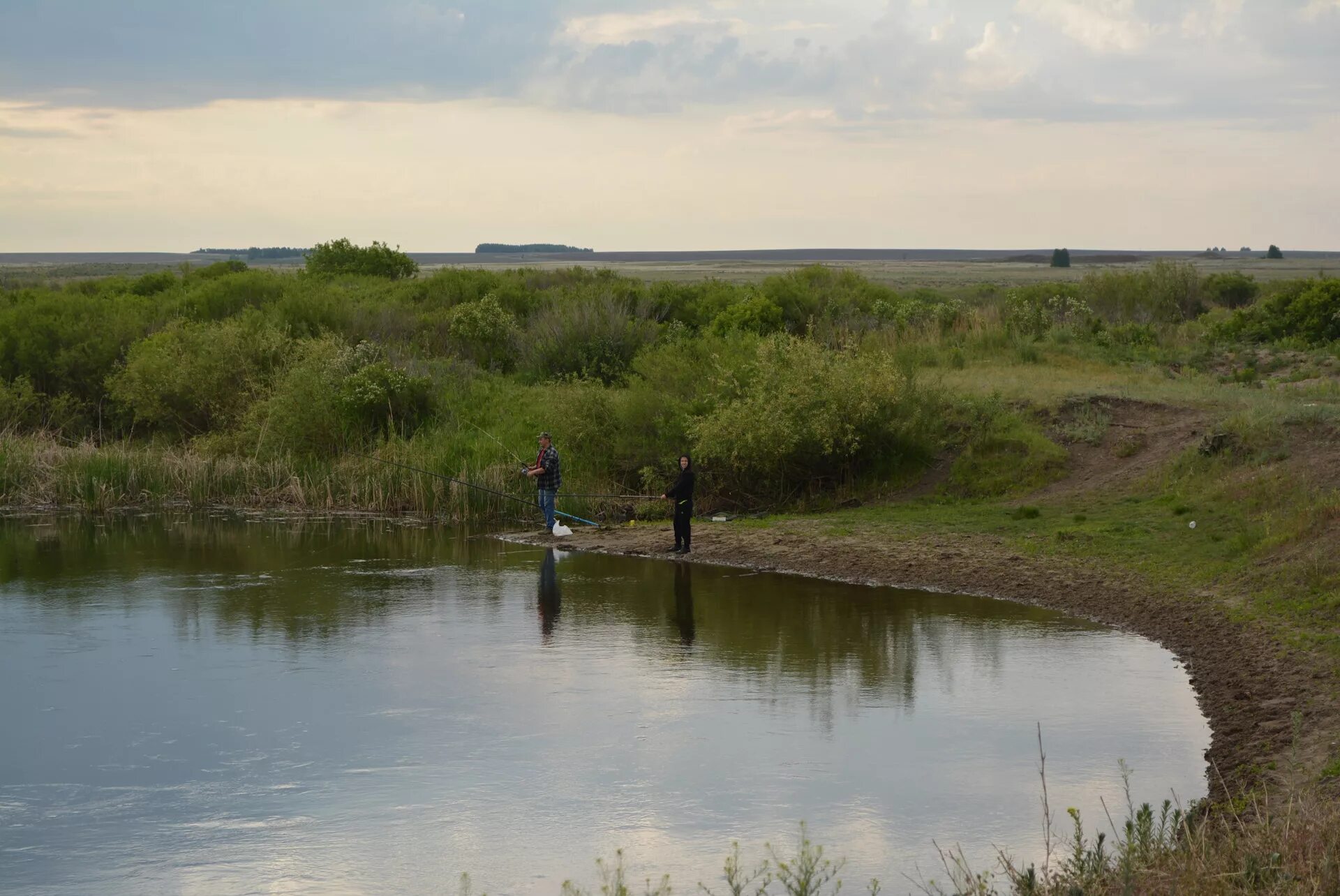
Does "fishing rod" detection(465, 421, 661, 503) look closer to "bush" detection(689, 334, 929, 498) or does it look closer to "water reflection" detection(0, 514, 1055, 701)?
"bush" detection(689, 334, 929, 498)

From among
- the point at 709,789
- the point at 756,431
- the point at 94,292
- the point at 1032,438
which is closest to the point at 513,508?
the point at 756,431

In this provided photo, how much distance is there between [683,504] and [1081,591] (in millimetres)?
6601

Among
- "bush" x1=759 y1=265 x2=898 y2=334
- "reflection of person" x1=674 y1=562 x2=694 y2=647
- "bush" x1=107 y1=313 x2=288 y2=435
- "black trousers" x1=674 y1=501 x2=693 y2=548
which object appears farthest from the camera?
"bush" x1=759 y1=265 x2=898 y2=334

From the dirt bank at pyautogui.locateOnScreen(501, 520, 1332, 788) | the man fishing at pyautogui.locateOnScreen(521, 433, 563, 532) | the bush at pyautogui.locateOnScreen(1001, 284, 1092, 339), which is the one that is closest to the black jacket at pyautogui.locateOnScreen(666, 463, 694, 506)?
the dirt bank at pyautogui.locateOnScreen(501, 520, 1332, 788)

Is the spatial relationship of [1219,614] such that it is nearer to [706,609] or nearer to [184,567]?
[706,609]

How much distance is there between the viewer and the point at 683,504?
2267cm

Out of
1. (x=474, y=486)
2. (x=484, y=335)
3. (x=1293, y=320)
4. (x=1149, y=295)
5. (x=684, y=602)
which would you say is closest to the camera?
(x=684, y=602)

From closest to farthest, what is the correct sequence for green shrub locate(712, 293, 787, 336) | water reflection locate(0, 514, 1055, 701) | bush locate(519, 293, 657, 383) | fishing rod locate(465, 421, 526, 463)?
water reflection locate(0, 514, 1055, 701)
fishing rod locate(465, 421, 526, 463)
bush locate(519, 293, 657, 383)
green shrub locate(712, 293, 787, 336)

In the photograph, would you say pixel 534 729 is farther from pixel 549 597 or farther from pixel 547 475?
pixel 547 475

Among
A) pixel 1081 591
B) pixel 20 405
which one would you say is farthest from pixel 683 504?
pixel 20 405

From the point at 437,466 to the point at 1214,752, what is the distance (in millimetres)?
20214

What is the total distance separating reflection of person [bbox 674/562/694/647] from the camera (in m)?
A: 17.4

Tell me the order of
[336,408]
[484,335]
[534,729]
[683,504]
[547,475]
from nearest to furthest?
[534,729] < [683,504] < [547,475] < [336,408] < [484,335]

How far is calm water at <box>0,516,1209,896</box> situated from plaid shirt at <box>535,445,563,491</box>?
13.0 feet
